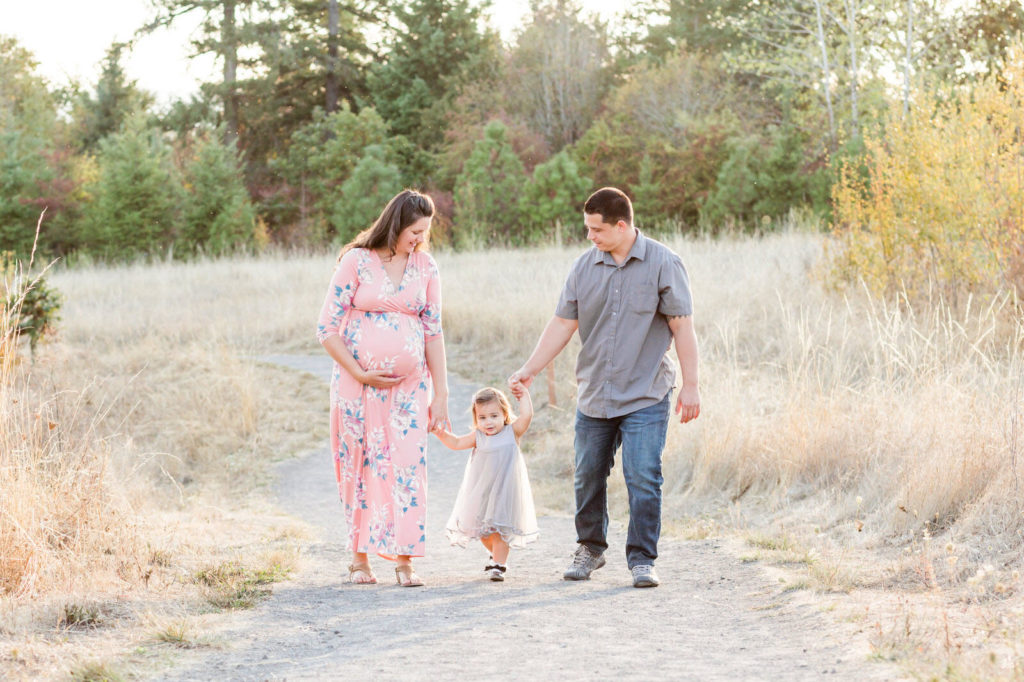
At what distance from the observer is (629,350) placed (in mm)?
5359

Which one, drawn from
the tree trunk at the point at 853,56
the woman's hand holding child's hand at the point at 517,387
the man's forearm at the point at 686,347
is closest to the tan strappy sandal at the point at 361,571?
the woman's hand holding child's hand at the point at 517,387

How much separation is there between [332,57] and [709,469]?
31.3 meters

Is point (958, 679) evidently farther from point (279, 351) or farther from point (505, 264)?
point (505, 264)

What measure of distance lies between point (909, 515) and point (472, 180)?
22501 mm

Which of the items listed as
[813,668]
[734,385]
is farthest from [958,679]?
[734,385]

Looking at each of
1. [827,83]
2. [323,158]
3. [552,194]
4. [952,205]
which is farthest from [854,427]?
[323,158]

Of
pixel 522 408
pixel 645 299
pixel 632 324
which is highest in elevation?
pixel 645 299

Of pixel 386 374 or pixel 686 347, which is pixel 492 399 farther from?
pixel 686 347

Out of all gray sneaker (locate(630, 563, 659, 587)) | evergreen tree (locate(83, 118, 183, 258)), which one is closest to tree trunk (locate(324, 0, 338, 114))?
evergreen tree (locate(83, 118, 183, 258))

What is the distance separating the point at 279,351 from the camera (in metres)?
16.4

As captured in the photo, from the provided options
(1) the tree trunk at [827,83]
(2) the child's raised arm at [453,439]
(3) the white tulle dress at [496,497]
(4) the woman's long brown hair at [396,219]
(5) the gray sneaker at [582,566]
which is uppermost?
(1) the tree trunk at [827,83]

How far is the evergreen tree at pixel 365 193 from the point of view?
99.5 feet

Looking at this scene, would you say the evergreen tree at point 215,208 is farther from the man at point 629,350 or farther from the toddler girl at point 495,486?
the man at point 629,350

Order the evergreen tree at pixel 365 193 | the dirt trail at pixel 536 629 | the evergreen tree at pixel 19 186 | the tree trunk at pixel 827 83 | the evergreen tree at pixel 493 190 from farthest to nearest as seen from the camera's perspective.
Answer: the evergreen tree at pixel 19 186 < the evergreen tree at pixel 365 193 < the evergreen tree at pixel 493 190 < the tree trunk at pixel 827 83 < the dirt trail at pixel 536 629
